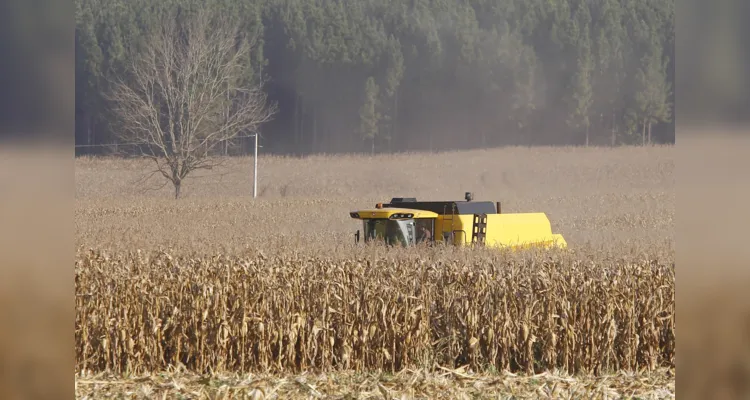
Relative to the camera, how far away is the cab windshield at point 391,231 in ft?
42.9

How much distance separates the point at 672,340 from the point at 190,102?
4090 cm

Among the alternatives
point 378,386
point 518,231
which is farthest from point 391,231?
point 378,386

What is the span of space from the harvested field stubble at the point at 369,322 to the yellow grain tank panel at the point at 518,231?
4628 mm

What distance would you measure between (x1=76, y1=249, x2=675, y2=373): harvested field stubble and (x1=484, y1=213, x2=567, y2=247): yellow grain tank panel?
4628 mm

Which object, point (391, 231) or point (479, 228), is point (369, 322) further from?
point (479, 228)

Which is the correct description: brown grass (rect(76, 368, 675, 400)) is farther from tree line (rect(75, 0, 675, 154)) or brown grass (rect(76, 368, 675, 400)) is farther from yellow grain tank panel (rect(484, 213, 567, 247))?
tree line (rect(75, 0, 675, 154))

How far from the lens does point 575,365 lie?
8.29 m

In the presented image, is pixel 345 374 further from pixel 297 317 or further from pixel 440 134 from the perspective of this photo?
pixel 440 134

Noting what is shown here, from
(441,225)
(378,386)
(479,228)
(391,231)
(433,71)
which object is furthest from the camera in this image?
(433,71)

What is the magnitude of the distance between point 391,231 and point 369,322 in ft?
16.7

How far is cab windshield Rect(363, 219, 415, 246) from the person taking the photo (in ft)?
42.9

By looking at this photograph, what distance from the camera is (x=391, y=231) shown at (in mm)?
13133

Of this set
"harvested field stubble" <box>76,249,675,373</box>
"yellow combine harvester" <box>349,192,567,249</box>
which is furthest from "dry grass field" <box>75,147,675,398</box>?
"yellow combine harvester" <box>349,192,567,249</box>
